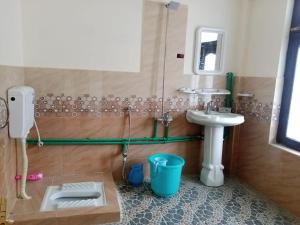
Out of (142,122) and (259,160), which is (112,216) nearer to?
(142,122)

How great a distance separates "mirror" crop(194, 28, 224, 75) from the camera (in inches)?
97.4

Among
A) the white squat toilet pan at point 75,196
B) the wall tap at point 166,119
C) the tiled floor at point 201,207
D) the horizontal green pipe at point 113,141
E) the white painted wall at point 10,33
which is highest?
the white painted wall at point 10,33

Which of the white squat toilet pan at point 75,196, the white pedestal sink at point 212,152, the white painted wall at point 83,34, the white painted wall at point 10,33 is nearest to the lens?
the white painted wall at point 10,33

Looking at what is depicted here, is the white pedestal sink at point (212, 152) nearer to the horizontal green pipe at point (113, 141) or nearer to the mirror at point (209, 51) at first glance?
the horizontal green pipe at point (113, 141)

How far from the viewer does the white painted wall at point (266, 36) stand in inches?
85.9

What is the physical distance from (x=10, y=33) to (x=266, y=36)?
2.27 meters

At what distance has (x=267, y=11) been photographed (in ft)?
7.68

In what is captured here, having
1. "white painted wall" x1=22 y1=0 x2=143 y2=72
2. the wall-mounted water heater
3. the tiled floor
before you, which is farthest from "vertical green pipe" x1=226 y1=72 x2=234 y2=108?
the wall-mounted water heater

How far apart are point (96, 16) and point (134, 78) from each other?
0.67 m

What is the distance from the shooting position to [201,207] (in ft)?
6.71

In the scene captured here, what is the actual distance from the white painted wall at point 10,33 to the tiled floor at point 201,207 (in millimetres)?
1463

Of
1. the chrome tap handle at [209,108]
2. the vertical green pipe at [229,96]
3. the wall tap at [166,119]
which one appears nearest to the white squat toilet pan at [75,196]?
the wall tap at [166,119]

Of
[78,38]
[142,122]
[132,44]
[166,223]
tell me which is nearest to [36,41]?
[78,38]

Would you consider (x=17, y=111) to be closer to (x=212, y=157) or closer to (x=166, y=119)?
(x=166, y=119)
